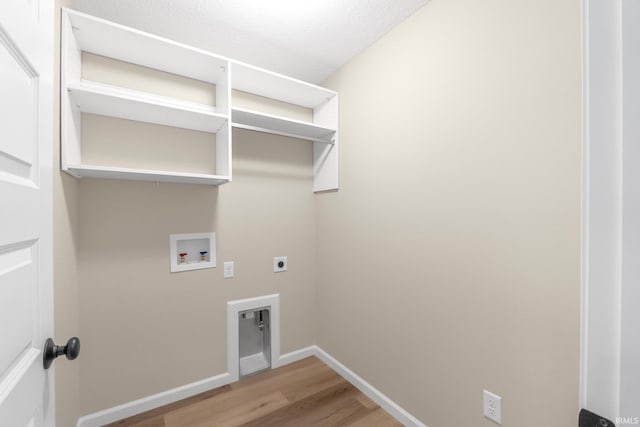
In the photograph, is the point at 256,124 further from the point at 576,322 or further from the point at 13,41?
the point at 576,322

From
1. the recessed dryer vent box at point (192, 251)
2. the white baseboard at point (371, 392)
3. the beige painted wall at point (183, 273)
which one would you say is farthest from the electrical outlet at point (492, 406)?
the recessed dryer vent box at point (192, 251)

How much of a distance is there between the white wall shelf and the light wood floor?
1538mm

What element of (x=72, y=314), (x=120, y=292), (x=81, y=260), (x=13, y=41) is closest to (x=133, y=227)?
(x=81, y=260)

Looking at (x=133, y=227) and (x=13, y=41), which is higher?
(x=13, y=41)

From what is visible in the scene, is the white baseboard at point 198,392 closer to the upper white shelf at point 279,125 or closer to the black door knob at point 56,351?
the black door knob at point 56,351

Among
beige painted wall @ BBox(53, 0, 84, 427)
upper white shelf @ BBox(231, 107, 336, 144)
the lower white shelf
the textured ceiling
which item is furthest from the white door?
upper white shelf @ BBox(231, 107, 336, 144)

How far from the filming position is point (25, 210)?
1.85 ft

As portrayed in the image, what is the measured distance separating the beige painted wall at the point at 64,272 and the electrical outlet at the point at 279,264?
127 centimetres

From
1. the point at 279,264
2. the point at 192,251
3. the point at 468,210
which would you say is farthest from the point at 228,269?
the point at 468,210

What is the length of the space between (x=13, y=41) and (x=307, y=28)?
1518mm

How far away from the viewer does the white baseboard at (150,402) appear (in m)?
1.61

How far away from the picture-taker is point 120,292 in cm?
169

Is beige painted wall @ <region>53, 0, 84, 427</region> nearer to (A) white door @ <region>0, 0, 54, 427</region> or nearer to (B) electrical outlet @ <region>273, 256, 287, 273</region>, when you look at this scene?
(A) white door @ <region>0, 0, 54, 427</region>

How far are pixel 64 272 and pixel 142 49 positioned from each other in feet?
4.30
